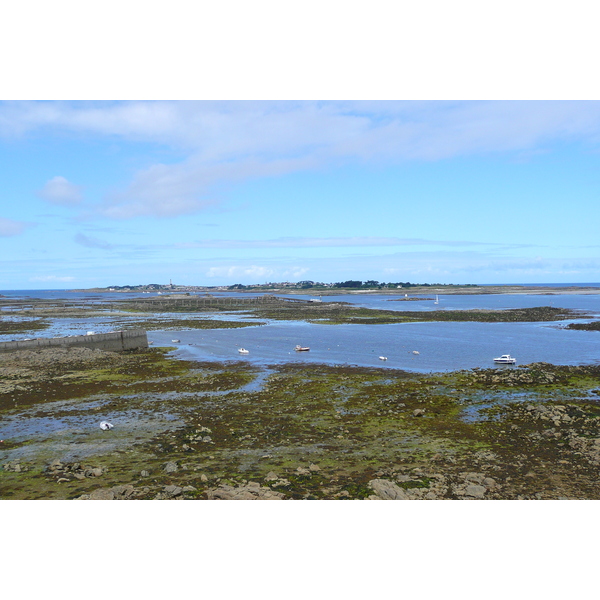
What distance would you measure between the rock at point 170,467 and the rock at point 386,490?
20.1ft

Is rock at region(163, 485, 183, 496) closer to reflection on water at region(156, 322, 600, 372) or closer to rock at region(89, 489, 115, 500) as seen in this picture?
rock at region(89, 489, 115, 500)

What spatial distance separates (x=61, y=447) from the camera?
16.7 meters

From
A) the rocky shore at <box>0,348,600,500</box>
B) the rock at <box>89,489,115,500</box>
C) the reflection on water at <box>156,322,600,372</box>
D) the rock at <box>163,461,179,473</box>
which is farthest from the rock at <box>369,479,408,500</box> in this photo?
the reflection on water at <box>156,322,600,372</box>

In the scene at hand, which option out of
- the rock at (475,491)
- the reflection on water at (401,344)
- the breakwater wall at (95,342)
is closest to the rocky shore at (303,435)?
the rock at (475,491)

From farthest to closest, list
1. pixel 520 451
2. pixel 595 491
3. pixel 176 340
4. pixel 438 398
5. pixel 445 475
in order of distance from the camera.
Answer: pixel 176 340 < pixel 438 398 < pixel 520 451 < pixel 445 475 < pixel 595 491

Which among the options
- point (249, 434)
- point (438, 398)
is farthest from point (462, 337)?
point (249, 434)

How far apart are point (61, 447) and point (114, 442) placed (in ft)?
6.26

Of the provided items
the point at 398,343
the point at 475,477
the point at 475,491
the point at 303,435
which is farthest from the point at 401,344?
the point at 475,491

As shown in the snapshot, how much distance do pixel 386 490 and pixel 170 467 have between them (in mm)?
6761

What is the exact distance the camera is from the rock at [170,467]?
13711 millimetres

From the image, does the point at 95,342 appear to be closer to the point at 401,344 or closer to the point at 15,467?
the point at 15,467

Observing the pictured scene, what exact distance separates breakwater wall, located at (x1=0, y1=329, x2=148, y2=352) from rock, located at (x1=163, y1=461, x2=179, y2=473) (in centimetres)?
3253

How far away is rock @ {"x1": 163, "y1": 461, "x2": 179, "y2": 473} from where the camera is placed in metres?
13.7

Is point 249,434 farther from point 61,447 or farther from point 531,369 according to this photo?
point 531,369
